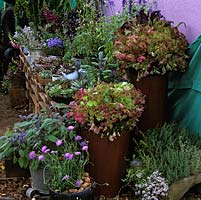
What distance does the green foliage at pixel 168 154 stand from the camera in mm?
3635

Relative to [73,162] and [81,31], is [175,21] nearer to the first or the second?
[81,31]

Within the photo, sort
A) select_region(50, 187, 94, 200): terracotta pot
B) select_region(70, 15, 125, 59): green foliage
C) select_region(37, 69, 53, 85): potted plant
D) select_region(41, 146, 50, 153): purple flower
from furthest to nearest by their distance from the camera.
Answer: select_region(37, 69, 53, 85): potted plant < select_region(70, 15, 125, 59): green foliage < select_region(41, 146, 50, 153): purple flower < select_region(50, 187, 94, 200): terracotta pot

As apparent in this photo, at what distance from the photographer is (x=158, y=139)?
4.02 meters

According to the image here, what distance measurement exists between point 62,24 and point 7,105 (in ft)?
5.87

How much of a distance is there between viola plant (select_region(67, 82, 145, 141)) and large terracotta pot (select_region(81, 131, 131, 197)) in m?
0.07

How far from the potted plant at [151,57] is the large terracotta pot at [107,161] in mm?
609

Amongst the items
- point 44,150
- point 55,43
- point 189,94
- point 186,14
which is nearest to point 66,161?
point 44,150

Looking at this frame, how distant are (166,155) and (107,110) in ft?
2.10

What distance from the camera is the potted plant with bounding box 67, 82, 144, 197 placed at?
3.49 m

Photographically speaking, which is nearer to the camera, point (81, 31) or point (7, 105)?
point (81, 31)

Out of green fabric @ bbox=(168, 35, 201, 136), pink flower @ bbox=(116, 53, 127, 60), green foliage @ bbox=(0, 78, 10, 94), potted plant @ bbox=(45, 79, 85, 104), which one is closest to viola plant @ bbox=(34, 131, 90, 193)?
potted plant @ bbox=(45, 79, 85, 104)

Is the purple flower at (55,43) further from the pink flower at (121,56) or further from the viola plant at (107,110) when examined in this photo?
the viola plant at (107,110)

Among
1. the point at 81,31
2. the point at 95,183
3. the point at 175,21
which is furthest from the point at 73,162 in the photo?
the point at 81,31

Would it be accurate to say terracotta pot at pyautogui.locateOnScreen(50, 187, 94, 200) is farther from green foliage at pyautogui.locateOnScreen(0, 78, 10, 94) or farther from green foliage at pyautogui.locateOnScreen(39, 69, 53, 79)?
green foliage at pyautogui.locateOnScreen(0, 78, 10, 94)
